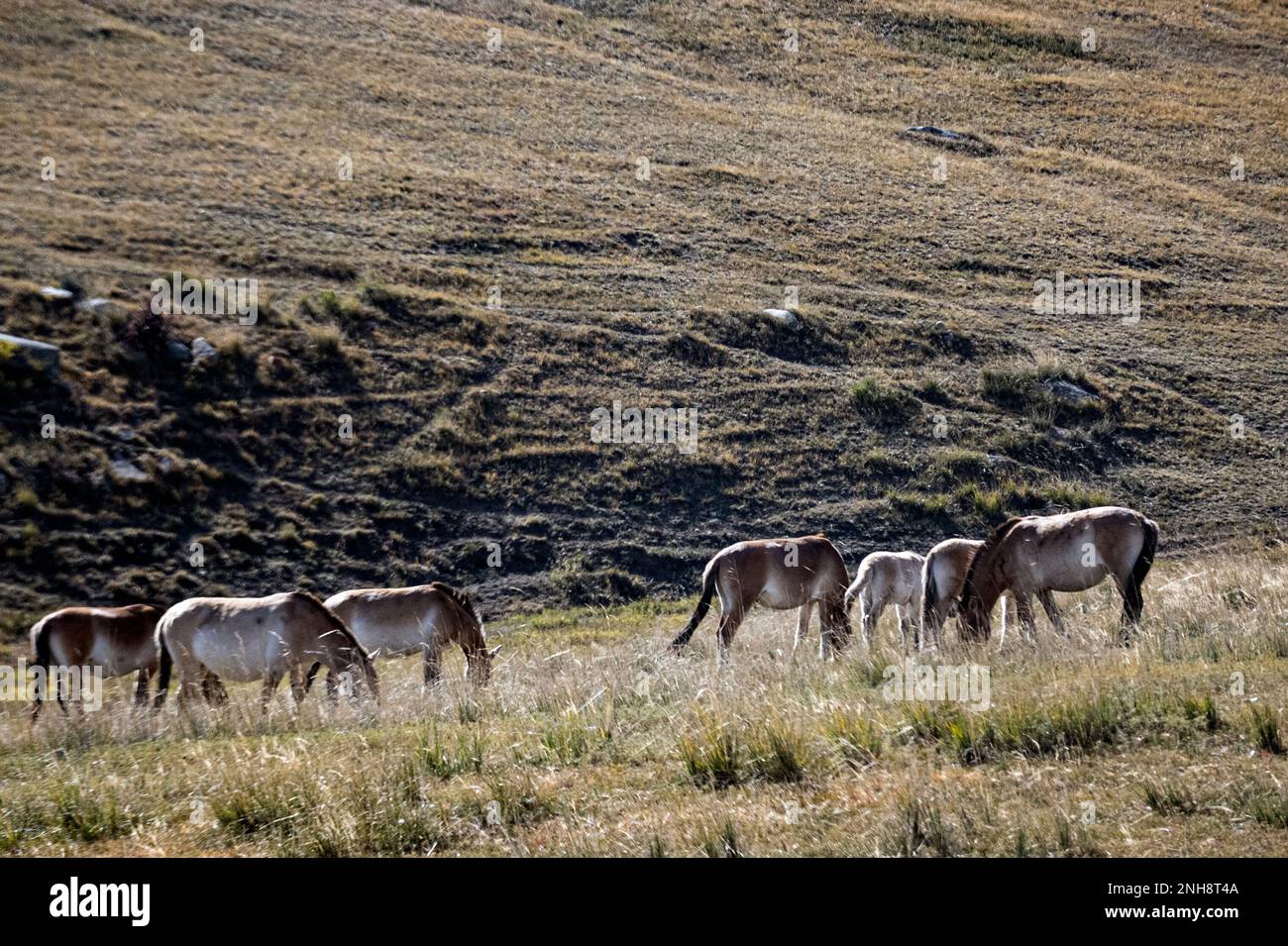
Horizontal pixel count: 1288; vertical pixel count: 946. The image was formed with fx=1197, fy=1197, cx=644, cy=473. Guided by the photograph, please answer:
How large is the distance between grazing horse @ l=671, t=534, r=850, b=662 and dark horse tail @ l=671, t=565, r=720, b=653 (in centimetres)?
1

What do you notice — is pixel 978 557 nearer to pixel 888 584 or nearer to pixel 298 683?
pixel 888 584

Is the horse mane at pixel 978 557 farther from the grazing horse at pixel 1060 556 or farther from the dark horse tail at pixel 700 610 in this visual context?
the dark horse tail at pixel 700 610

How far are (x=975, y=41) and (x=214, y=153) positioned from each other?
54119mm

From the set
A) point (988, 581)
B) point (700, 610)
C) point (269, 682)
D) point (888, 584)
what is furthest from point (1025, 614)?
point (269, 682)

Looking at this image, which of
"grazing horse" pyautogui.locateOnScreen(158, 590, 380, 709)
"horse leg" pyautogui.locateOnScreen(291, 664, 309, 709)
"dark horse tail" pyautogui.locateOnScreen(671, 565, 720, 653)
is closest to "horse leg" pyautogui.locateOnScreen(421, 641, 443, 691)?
"grazing horse" pyautogui.locateOnScreen(158, 590, 380, 709)

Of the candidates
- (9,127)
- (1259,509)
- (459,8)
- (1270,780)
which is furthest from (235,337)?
(459,8)

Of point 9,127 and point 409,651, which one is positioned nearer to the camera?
point 409,651

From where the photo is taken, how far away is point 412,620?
15.5m

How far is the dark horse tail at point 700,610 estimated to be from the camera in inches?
573

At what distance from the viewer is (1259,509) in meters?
29.8

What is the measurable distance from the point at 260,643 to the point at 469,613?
Result: 291 cm

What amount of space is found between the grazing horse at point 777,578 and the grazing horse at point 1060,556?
243 cm

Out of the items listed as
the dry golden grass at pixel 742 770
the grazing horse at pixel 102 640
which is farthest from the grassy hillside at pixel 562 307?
the dry golden grass at pixel 742 770
